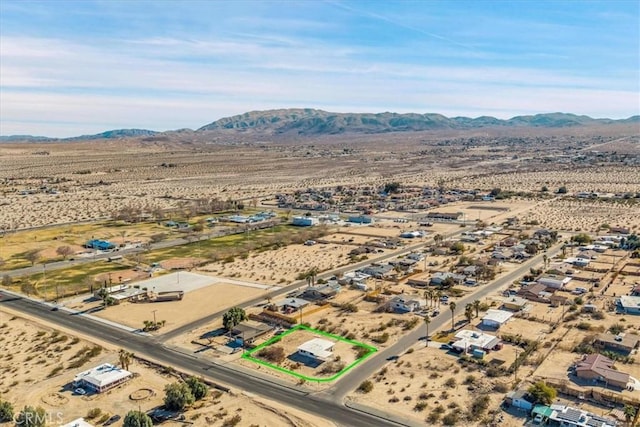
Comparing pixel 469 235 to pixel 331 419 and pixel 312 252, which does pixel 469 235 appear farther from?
pixel 331 419

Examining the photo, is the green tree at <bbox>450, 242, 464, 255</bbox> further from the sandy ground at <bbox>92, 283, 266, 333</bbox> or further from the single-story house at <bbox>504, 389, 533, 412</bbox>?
the single-story house at <bbox>504, 389, 533, 412</bbox>

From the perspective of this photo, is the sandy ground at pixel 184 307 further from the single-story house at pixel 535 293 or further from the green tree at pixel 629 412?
the green tree at pixel 629 412

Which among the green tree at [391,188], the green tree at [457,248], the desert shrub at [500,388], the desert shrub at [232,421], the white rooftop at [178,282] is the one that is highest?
the green tree at [391,188]

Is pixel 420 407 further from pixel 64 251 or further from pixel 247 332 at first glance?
pixel 64 251

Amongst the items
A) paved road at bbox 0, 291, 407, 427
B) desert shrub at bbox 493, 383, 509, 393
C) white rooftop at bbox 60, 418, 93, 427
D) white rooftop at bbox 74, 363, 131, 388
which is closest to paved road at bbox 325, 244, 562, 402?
paved road at bbox 0, 291, 407, 427

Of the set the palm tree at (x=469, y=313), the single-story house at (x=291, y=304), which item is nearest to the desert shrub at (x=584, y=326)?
the palm tree at (x=469, y=313)

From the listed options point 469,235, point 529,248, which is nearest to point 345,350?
point 529,248

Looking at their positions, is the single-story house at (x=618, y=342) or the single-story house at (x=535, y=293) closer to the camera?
the single-story house at (x=618, y=342)
